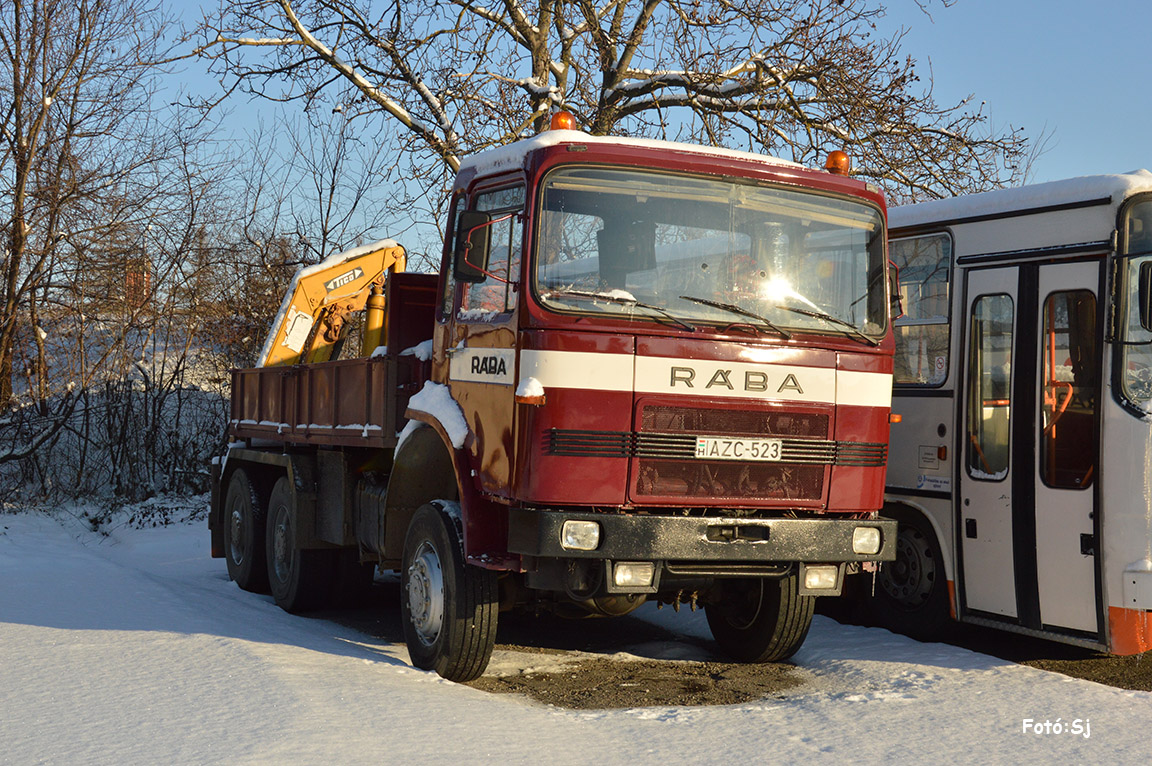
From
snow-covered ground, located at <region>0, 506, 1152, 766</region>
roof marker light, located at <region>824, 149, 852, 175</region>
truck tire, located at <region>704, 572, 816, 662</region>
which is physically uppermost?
roof marker light, located at <region>824, 149, 852, 175</region>

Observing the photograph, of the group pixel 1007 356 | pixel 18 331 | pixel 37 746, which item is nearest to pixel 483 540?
pixel 37 746

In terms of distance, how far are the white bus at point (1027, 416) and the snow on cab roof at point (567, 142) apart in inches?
71.6

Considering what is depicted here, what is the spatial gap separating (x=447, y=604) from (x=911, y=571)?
3479 mm

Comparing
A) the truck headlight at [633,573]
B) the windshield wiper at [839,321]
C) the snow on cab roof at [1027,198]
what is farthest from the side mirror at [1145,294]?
the truck headlight at [633,573]

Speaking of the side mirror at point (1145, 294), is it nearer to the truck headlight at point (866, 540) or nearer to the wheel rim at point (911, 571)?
the truck headlight at point (866, 540)

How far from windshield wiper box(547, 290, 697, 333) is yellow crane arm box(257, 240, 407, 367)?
5080 mm

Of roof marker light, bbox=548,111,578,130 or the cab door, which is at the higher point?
roof marker light, bbox=548,111,578,130

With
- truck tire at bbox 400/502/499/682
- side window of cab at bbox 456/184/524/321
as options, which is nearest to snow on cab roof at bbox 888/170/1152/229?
side window of cab at bbox 456/184/524/321

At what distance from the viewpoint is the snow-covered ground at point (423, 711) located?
4.88 metres

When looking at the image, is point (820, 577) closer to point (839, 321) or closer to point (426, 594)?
point (839, 321)

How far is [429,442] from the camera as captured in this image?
711 centimetres

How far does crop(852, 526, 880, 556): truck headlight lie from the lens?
6328 millimetres

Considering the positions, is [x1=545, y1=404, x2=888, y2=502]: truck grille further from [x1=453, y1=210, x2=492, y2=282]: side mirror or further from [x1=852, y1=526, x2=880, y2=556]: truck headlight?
[x1=453, y1=210, x2=492, y2=282]: side mirror

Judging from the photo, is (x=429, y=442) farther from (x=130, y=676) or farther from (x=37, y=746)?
(x=37, y=746)
